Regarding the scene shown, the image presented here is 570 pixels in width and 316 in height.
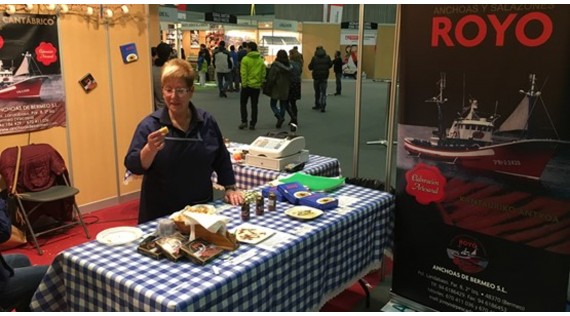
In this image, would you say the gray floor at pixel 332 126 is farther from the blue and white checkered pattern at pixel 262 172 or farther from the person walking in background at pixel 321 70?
the blue and white checkered pattern at pixel 262 172

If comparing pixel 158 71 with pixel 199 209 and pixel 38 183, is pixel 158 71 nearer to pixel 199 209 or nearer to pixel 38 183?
pixel 38 183

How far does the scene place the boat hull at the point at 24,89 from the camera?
389 cm

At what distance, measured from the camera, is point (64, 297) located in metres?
1.94

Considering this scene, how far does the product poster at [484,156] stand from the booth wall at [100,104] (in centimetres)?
300

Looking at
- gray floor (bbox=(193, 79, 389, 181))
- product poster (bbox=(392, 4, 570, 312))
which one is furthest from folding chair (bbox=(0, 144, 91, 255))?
product poster (bbox=(392, 4, 570, 312))

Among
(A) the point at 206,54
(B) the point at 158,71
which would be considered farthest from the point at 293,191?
(A) the point at 206,54

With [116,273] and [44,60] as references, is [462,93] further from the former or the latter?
[44,60]

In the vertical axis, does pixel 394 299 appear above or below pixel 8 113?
below

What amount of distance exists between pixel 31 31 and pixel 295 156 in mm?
2446

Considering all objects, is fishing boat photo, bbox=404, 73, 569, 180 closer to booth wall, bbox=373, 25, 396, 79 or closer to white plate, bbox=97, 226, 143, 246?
white plate, bbox=97, 226, 143, 246

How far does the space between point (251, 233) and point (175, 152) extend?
53 cm

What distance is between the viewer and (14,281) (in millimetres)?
2129

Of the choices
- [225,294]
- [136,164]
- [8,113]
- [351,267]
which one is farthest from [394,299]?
[8,113]

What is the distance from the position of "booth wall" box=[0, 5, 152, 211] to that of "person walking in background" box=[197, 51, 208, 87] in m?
10.9
